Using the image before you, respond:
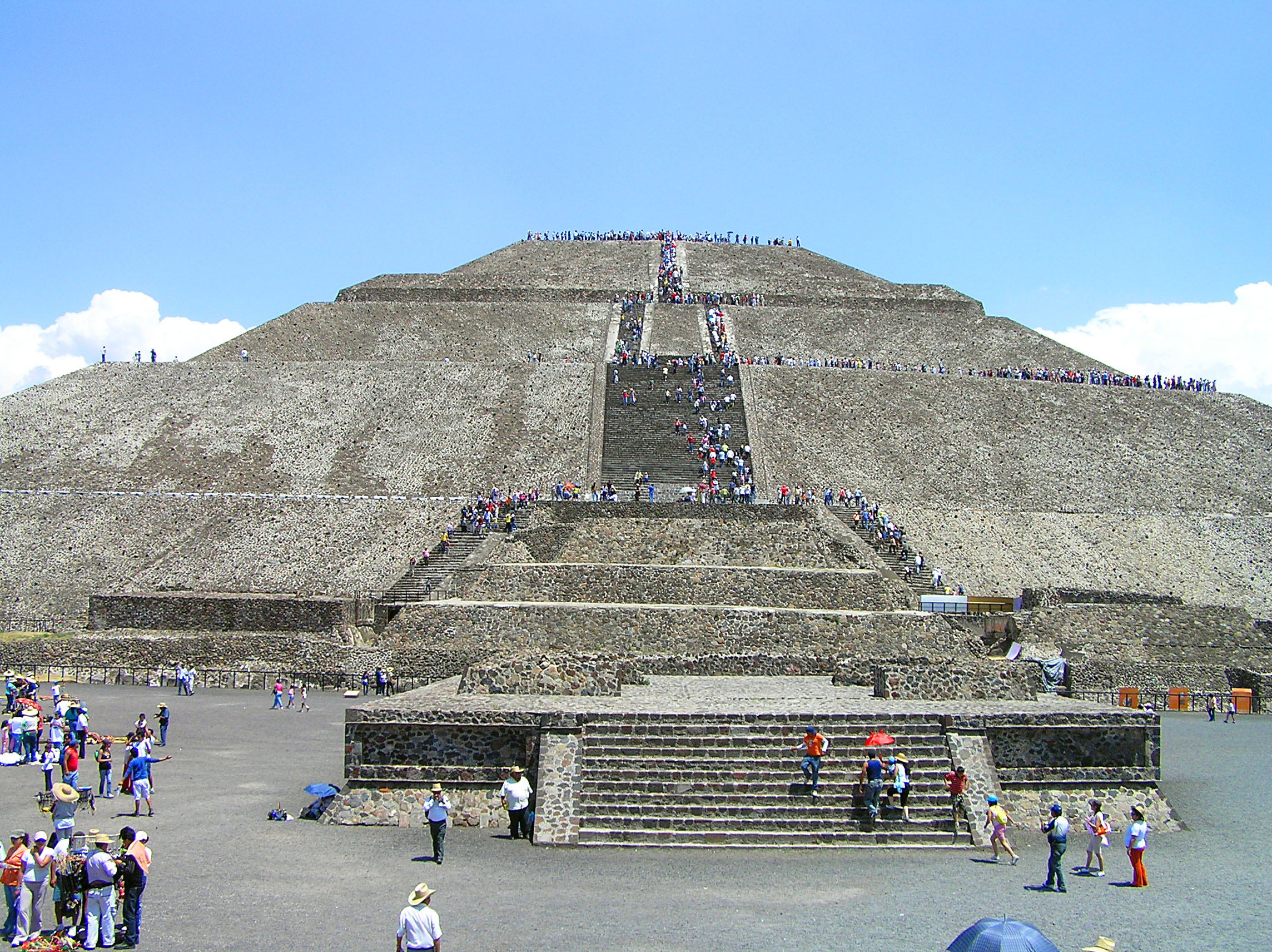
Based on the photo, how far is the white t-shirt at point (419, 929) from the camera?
23.2 feet

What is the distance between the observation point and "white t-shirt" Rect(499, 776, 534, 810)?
440 inches

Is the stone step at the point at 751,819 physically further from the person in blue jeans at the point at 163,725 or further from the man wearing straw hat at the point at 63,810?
the person in blue jeans at the point at 163,725

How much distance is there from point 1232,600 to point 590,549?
16.5m

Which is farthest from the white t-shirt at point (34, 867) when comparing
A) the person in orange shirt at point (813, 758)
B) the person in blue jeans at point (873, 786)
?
the person in blue jeans at point (873, 786)

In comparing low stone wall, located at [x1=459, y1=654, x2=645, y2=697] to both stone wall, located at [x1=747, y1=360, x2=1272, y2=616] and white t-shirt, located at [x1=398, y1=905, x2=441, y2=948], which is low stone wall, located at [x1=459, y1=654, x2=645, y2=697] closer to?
white t-shirt, located at [x1=398, y1=905, x2=441, y2=948]

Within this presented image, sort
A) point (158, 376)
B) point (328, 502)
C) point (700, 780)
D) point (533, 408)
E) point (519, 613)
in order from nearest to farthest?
1. point (700, 780)
2. point (519, 613)
3. point (328, 502)
4. point (533, 408)
5. point (158, 376)

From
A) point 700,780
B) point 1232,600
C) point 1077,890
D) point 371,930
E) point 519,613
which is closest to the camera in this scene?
point 371,930

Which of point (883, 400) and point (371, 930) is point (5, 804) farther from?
point (883, 400)

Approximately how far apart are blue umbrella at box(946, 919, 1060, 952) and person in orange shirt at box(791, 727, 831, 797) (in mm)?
5061

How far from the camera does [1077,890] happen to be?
396 inches

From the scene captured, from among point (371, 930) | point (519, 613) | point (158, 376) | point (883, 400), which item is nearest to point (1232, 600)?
point (883, 400)

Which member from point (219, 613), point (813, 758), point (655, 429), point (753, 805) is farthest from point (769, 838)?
point (655, 429)

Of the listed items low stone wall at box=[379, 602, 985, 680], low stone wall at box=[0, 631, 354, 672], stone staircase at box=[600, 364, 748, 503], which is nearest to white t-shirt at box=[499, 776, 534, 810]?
low stone wall at box=[379, 602, 985, 680]

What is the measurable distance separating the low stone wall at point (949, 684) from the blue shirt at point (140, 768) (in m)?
8.56
